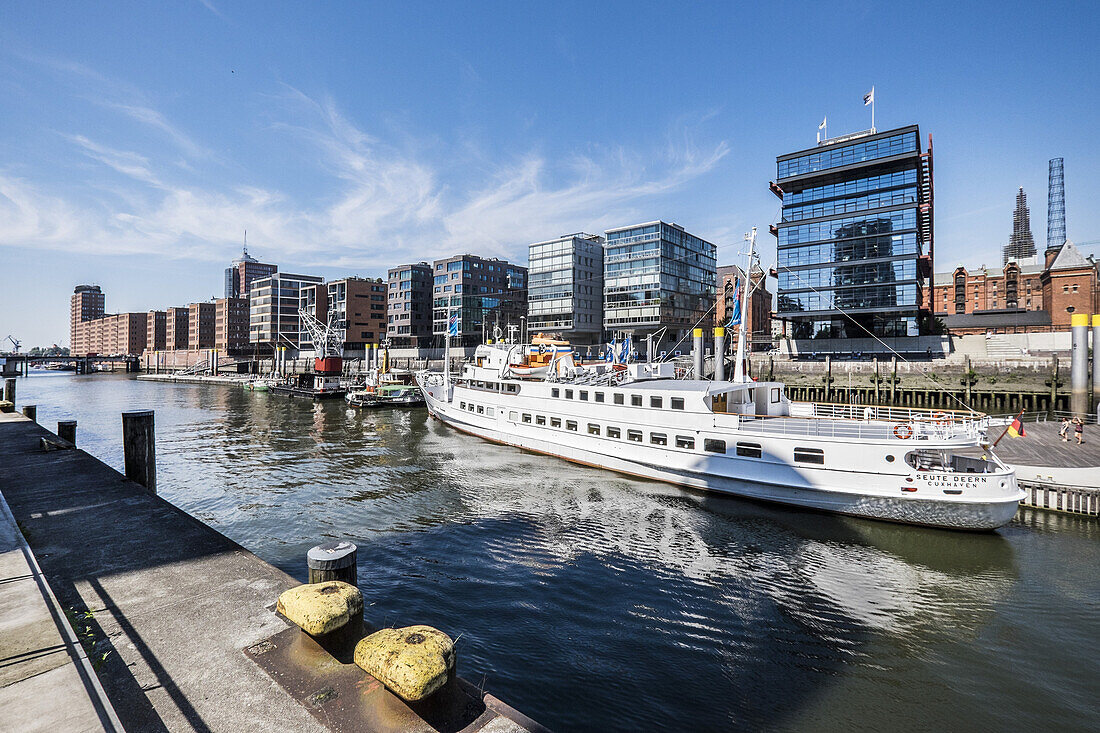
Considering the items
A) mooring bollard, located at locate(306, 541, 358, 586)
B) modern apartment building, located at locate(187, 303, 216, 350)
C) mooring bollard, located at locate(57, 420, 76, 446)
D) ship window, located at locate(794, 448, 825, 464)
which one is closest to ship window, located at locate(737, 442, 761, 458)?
ship window, located at locate(794, 448, 825, 464)

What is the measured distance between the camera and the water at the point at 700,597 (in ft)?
32.0

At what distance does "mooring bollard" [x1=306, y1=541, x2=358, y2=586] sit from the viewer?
23.5 ft

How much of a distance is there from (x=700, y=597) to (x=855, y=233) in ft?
244

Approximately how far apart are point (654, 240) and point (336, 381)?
69227mm

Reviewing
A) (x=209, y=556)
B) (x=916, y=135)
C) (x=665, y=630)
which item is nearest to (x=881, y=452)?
(x=665, y=630)

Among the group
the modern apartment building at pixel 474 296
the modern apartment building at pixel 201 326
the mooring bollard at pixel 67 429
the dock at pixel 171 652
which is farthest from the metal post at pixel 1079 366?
the modern apartment building at pixel 201 326

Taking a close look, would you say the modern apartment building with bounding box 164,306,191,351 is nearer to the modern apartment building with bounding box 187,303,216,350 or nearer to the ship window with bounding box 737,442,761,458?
the modern apartment building with bounding box 187,303,216,350

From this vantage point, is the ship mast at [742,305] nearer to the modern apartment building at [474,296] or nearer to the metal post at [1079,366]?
the metal post at [1079,366]

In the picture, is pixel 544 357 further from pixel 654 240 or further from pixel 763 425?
pixel 654 240

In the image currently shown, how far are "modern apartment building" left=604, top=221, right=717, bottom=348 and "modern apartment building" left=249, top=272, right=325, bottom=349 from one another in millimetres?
97292

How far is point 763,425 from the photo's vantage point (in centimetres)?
2336

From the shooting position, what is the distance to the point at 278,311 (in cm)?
14538

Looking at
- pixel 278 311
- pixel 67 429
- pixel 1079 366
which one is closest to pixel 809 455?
pixel 1079 366

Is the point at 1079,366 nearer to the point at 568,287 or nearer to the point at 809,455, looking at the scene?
the point at 809,455
